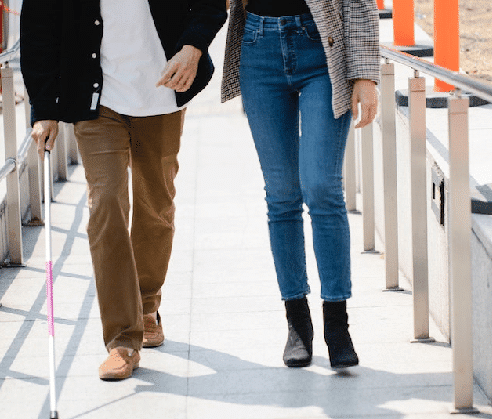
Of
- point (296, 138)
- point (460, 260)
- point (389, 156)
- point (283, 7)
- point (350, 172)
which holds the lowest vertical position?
point (350, 172)

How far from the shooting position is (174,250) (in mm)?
5973

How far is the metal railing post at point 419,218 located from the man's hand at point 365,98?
42cm

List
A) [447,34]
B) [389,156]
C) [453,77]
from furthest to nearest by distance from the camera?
[447,34], [389,156], [453,77]

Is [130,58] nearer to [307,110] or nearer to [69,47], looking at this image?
[69,47]

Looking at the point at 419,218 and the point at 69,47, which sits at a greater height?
the point at 69,47

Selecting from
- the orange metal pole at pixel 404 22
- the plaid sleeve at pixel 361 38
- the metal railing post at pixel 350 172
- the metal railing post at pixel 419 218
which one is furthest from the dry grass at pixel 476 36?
the plaid sleeve at pixel 361 38

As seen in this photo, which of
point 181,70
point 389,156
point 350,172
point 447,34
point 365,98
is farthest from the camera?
point 350,172

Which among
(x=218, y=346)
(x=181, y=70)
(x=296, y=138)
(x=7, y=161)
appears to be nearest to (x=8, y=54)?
(x=7, y=161)

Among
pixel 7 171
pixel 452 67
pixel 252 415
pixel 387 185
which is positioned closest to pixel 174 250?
pixel 7 171

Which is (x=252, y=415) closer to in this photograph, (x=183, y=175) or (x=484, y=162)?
(x=484, y=162)

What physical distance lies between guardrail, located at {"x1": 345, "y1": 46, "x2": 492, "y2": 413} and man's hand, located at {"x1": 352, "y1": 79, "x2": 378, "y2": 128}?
0.21 m

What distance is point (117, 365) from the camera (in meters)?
3.90

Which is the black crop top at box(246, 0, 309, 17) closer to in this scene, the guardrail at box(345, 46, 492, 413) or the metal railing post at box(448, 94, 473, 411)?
the guardrail at box(345, 46, 492, 413)

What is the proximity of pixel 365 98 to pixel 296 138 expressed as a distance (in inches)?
13.4
